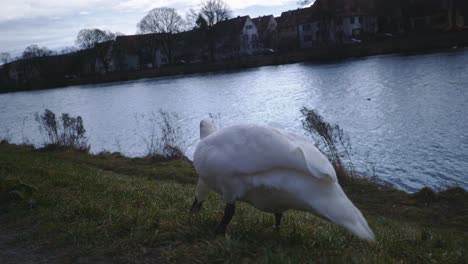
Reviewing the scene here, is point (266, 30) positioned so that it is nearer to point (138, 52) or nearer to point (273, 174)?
point (138, 52)

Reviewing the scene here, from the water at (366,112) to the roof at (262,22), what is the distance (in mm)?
62402

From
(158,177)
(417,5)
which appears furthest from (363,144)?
(417,5)

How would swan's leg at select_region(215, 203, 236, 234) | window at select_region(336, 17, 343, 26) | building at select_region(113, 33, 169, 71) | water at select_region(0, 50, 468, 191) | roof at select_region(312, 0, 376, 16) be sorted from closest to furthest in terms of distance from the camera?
swan's leg at select_region(215, 203, 236, 234)
water at select_region(0, 50, 468, 191)
roof at select_region(312, 0, 376, 16)
window at select_region(336, 17, 343, 26)
building at select_region(113, 33, 169, 71)

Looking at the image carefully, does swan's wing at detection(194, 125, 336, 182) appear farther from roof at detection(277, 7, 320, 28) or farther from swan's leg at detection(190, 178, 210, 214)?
roof at detection(277, 7, 320, 28)

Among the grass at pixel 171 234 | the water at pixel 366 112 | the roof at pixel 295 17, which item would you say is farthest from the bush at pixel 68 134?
the roof at pixel 295 17

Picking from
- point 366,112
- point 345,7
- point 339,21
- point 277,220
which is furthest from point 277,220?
point 345,7

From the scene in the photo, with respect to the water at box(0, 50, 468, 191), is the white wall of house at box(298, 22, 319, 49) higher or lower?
higher

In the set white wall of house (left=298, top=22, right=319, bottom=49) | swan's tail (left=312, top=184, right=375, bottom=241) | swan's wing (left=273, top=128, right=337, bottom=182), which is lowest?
swan's tail (left=312, top=184, right=375, bottom=241)

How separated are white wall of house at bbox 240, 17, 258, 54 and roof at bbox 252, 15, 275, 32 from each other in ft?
3.97

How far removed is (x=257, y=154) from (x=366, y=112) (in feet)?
63.7

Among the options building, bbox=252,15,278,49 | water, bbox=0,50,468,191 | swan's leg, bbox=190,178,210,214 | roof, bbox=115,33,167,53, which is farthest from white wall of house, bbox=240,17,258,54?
swan's leg, bbox=190,178,210,214

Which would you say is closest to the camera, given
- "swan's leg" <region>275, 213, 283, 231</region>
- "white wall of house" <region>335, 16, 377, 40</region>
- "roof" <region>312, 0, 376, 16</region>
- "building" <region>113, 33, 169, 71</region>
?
"swan's leg" <region>275, 213, 283, 231</region>

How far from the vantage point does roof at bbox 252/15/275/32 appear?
346 feet

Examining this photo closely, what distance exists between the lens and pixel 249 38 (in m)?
104
